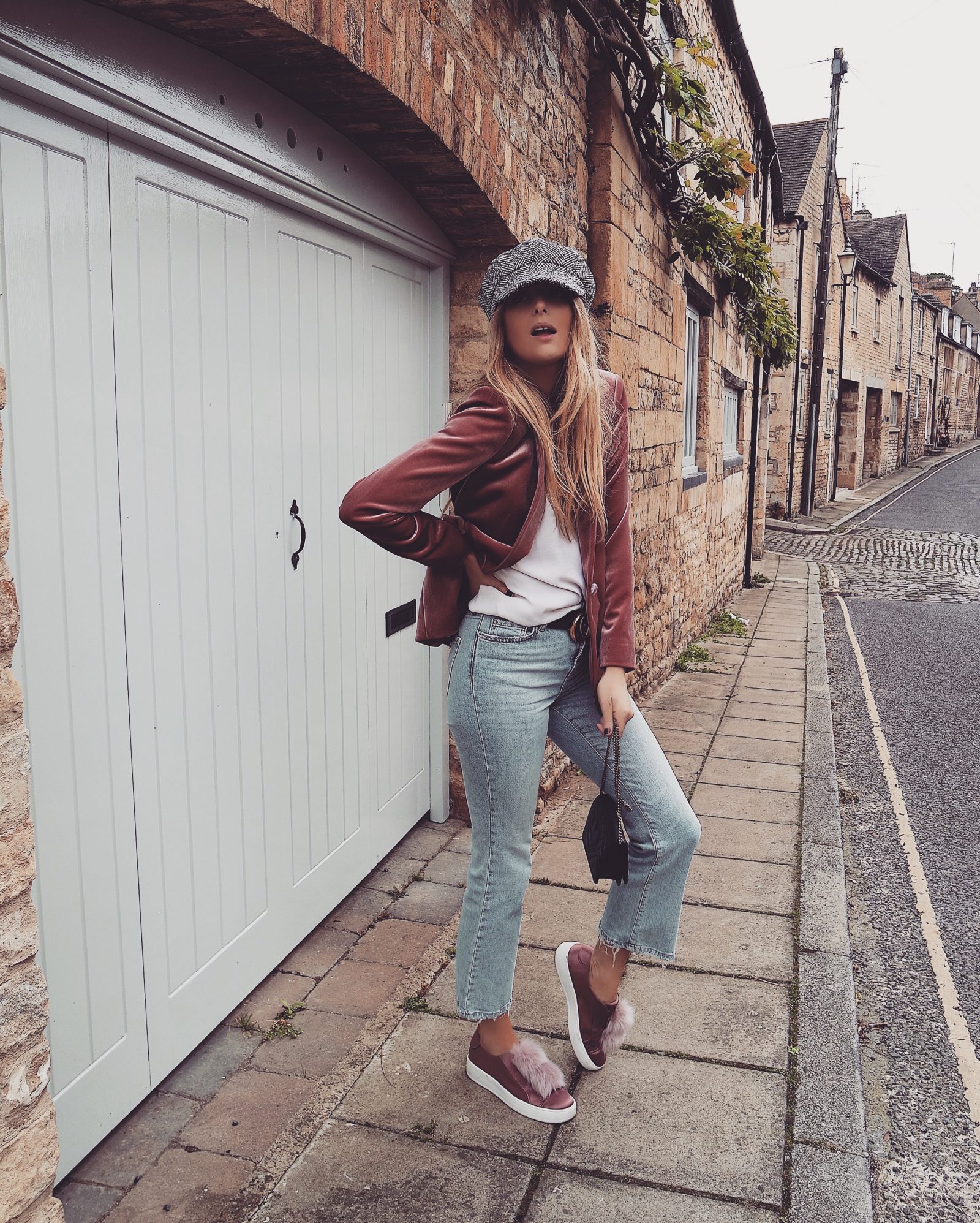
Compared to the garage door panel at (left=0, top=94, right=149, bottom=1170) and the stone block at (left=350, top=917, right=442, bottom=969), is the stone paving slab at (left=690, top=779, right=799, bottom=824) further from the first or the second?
the garage door panel at (left=0, top=94, right=149, bottom=1170)

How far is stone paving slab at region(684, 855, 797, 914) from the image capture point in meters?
3.75

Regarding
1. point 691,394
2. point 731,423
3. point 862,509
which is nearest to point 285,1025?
point 691,394

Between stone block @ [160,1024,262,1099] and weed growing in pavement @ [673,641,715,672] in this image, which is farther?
weed growing in pavement @ [673,641,715,672]

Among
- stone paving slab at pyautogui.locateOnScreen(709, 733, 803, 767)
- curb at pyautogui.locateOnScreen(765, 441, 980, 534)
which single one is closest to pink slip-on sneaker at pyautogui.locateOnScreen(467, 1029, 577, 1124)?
stone paving slab at pyautogui.locateOnScreen(709, 733, 803, 767)

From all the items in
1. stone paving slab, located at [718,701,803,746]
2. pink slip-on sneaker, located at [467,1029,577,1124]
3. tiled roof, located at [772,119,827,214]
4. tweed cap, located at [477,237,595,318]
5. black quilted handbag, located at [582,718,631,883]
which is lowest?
stone paving slab, located at [718,701,803,746]

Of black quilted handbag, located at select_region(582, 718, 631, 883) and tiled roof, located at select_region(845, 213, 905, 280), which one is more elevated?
tiled roof, located at select_region(845, 213, 905, 280)

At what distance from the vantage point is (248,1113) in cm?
260

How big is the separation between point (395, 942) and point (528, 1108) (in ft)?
3.71

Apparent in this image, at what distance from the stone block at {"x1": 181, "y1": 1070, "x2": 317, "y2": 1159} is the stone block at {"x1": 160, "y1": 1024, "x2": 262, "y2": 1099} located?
42 millimetres

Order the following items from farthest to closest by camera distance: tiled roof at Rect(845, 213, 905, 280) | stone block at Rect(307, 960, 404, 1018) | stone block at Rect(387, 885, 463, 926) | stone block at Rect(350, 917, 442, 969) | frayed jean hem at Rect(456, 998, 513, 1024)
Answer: tiled roof at Rect(845, 213, 905, 280)
stone block at Rect(387, 885, 463, 926)
stone block at Rect(350, 917, 442, 969)
stone block at Rect(307, 960, 404, 1018)
frayed jean hem at Rect(456, 998, 513, 1024)

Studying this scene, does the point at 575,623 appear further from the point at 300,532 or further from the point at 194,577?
the point at 300,532

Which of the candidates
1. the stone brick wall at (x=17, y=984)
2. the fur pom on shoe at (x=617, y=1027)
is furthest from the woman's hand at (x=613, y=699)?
the stone brick wall at (x=17, y=984)

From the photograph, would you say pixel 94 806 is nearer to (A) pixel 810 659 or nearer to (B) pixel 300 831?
(B) pixel 300 831

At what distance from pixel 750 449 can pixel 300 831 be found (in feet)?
35.6
